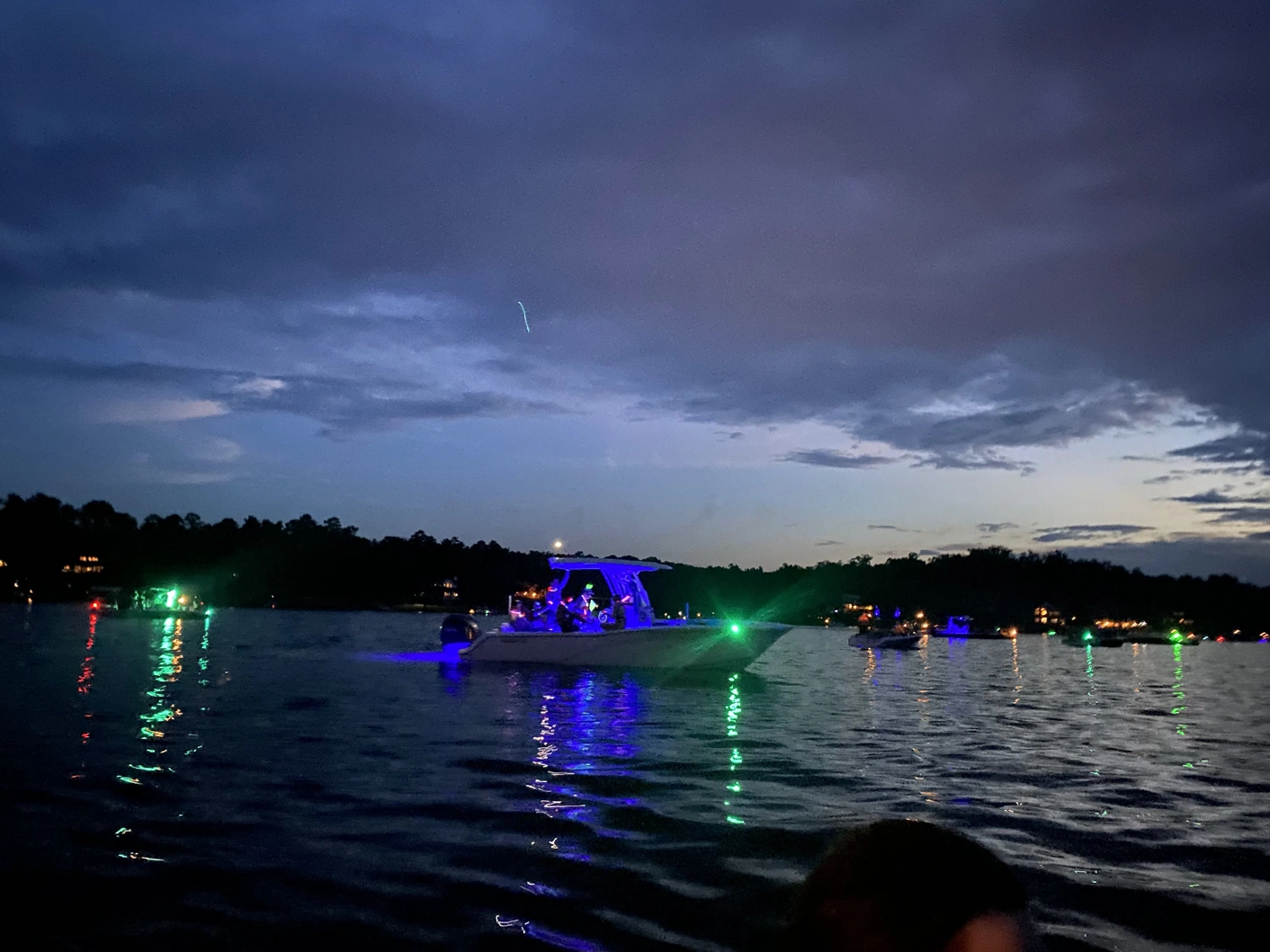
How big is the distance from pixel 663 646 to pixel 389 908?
25726 millimetres

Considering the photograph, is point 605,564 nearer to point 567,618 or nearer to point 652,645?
point 567,618

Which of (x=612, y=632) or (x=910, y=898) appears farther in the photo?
(x=612, y=632)

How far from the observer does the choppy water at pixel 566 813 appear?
723 centimetres

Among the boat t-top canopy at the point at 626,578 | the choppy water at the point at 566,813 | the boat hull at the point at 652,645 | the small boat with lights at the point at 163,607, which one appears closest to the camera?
the choppy water at the point at 566,813

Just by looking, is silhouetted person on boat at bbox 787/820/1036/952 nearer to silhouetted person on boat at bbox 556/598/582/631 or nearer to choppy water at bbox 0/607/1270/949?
choppy water at bbox 0/607/1270/949

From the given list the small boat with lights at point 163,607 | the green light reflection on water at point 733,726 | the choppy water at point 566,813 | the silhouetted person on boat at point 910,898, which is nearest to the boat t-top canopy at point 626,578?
the green light reflection on water at point 733,726

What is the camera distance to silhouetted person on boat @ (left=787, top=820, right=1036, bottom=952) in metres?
1.52

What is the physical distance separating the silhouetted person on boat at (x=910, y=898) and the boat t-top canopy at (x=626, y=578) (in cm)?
3294

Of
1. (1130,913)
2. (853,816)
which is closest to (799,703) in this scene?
(853,816)

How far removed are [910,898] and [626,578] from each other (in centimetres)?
3423

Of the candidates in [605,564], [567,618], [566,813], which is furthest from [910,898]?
[567,618]

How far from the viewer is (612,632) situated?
107 feet

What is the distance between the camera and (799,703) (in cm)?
2588

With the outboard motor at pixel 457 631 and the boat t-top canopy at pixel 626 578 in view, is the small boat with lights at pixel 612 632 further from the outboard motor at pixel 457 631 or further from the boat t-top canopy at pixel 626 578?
the outboard motor at pixel 457 631
